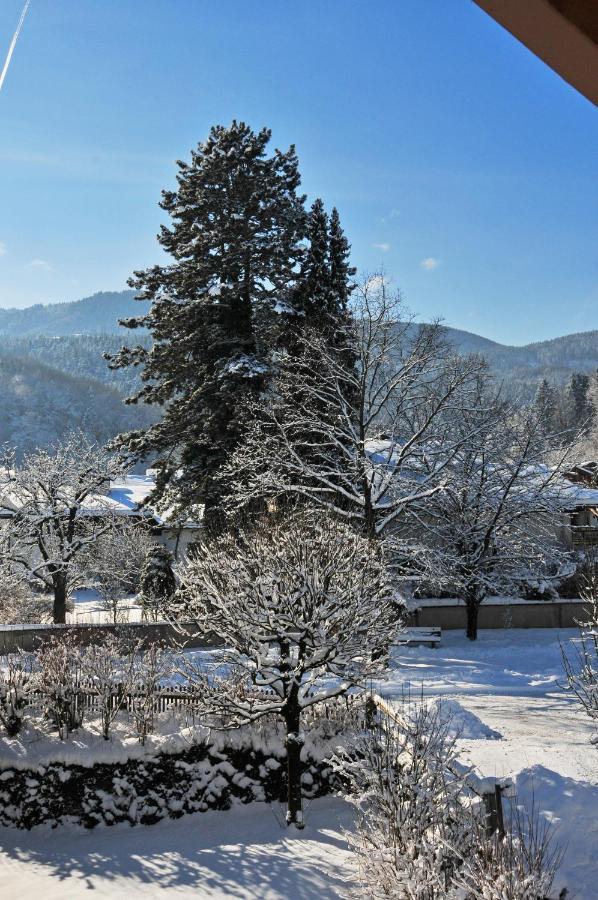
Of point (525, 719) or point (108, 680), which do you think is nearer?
point (525, 719)

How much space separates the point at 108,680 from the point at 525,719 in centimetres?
957

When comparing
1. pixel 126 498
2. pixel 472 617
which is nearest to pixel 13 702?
pixel 472 617

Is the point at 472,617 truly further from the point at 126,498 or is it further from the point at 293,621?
the point at 126,498

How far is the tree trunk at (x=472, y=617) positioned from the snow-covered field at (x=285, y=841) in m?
7.74

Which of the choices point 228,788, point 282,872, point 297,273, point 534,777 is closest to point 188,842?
point 228,788

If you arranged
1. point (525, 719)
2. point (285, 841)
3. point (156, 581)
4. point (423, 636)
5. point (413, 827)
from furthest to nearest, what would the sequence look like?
1. point (156, 581)
2. point (423, 636)
3. point (525, 719)
4. point (285, 841)
5. point (413, 827)

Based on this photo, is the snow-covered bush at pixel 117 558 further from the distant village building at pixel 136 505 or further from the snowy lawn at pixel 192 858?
the snowy lawn at pixel 192 858

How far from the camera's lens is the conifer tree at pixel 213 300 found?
25203 mm

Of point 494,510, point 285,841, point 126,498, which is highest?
point 126,498

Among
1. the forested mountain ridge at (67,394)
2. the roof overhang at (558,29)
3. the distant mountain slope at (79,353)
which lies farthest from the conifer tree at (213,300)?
the distant mountain slope at (79,353)

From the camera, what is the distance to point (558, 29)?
115 centimetres

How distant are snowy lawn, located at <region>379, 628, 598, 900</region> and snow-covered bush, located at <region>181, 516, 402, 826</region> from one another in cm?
169

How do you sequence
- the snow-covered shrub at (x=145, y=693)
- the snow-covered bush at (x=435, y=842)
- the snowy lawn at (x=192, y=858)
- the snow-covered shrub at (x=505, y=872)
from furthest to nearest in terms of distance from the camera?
the snow-covered shrub at (x=145, y=693) → the snowy lawn at (x=192, y=858) → the snow-covered bush at (x=435, y=842) → the snow-covered shrub at (x=505, y=872)

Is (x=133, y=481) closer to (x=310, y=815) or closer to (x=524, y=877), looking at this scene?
(x=310, y=815)
